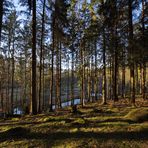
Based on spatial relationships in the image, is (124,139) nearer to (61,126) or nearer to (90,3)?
(61,126)

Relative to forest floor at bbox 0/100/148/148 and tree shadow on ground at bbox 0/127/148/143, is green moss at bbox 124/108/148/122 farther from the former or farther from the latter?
tree shadow on ground at bbox 0/127/148/143

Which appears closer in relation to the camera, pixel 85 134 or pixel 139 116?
pixel 85 134

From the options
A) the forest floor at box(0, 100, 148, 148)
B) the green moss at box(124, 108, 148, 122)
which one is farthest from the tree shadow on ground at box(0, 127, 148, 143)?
the green moss at box(124, 108, 148, 122)

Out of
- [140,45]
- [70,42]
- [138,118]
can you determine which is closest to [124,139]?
[138,118]

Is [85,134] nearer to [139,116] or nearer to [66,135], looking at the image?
[66,135]

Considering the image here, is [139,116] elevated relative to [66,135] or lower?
elevated

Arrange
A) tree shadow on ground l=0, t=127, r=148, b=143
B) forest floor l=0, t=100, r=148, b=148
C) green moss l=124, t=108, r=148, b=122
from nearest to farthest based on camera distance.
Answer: forest floor l=0, t=100, r=148, b=148 < tree shadow on ground l=0, t=127, r=148, b=143 < green moss l=124, t=108, r=148, b=122

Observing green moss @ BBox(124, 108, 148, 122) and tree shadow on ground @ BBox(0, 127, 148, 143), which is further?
green moss @ BBox(124, 108, 148, 122)

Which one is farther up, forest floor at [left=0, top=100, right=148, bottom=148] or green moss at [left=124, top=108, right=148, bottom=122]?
green moss at [left=124, top=108, right=148, bottom=122]

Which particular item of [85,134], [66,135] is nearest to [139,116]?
[85,134]

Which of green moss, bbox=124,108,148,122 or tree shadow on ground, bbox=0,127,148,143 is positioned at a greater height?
green moss, bbox=124,108,148,122

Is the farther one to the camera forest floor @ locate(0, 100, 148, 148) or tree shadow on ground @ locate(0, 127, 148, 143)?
tree shadow on ground @ locate(0, 127, 148, 143)

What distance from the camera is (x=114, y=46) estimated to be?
22.5m

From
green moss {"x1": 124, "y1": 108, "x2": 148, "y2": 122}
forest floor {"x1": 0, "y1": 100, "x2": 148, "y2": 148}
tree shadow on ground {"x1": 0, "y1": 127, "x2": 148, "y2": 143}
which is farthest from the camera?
green moss {"x1": 124, "y1": 108, "x2": 148, "y2": 122}
